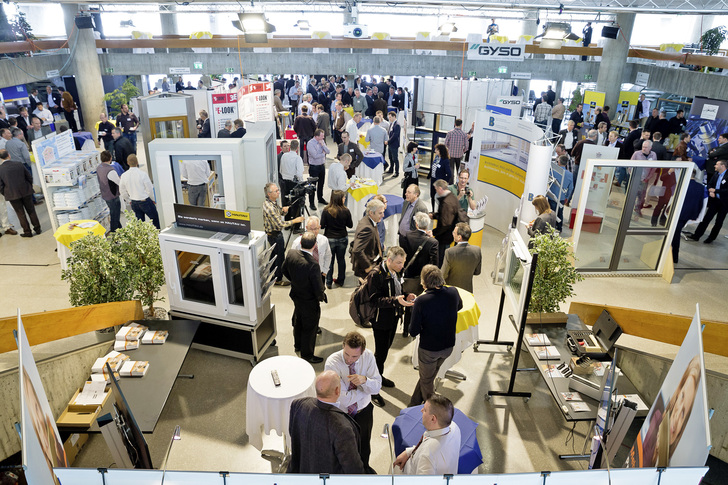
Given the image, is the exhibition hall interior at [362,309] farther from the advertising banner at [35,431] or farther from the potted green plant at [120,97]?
the potted green plant at [120,97]

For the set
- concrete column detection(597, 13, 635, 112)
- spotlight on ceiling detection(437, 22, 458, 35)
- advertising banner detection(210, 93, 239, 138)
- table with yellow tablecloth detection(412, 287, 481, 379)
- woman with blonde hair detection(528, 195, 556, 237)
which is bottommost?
table with yellow tablecloth detection(412, 287, 481, 379)

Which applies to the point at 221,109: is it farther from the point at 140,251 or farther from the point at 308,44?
the point at 140,251

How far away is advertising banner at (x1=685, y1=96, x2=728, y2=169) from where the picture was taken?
468 inches

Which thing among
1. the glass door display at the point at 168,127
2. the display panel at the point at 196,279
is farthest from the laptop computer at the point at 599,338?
the glass door display at the point at 168,127

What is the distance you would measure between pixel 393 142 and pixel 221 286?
7397mm

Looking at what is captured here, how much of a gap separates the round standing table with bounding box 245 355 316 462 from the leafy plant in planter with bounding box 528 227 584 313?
7.99ft

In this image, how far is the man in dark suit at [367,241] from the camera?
5551 mm

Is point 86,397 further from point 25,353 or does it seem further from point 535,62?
point 535,62

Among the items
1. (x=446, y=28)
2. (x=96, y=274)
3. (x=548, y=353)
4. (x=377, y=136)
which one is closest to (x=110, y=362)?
(x=96, y=274)

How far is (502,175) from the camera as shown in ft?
28.3

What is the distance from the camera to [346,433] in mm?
2855

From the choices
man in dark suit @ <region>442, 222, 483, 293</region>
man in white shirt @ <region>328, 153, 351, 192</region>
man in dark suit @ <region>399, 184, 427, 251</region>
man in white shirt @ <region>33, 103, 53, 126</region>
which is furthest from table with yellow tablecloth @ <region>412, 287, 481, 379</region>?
man in white shirt @ <region>33, 103, 53, 126</region>

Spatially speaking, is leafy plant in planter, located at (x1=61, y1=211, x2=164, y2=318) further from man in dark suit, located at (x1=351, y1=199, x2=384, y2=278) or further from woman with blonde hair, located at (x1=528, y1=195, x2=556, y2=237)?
woman with blonde hair, located at (x1=528, y1=195, x2=556, y2=237)

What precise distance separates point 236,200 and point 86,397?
3398mm
